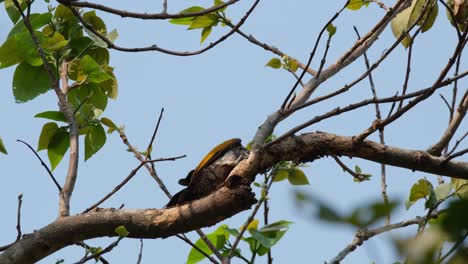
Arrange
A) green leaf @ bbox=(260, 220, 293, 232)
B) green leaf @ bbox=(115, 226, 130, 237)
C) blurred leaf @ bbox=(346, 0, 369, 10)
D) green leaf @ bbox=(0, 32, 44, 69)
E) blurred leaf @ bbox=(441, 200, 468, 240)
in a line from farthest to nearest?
blurred leaf @ bbox=(346, 0, 369, 10) < green leaf @ bbox=(0, 32, 44, 69) < green leaf @ bbox=(115, 226, 130, 237) < green leaf @ bbox=(260, 220, 293, 232) < blurred leaf @ bbox=(441, 200, 468, 240)

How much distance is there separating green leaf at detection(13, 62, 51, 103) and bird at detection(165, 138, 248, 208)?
79 centimetres

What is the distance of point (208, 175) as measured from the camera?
221 cm

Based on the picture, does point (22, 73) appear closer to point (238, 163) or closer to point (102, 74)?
point (102, 74)

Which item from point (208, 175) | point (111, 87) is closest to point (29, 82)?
point (111, 87)

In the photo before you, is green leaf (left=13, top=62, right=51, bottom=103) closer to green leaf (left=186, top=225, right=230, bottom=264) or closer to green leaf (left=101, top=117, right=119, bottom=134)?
green leaf (left=101, top=117, right=119, bottom=134)

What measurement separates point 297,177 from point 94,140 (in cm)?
82

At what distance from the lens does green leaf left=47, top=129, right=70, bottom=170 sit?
2.61m

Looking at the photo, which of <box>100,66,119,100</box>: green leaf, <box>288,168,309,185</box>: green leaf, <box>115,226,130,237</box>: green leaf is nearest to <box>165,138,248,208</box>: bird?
<box>115,226,130,237</box>: green leaf

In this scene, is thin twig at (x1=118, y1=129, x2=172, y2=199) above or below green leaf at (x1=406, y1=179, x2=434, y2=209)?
above

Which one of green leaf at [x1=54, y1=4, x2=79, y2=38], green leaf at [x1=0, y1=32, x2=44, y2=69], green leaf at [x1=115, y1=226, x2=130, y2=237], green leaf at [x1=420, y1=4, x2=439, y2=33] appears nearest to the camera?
green leaf at [x1=115, y1=226, x2=130, y2=237]

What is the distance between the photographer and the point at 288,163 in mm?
2447

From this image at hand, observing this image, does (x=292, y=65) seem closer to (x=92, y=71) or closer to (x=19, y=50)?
(x=92, y=71)

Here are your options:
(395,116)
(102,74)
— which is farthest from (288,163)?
(102,74)

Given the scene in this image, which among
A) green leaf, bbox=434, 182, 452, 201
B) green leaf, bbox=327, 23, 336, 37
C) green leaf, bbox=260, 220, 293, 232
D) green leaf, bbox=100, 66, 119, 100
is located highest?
green leaf, bbox=100, 66, 119, 100
